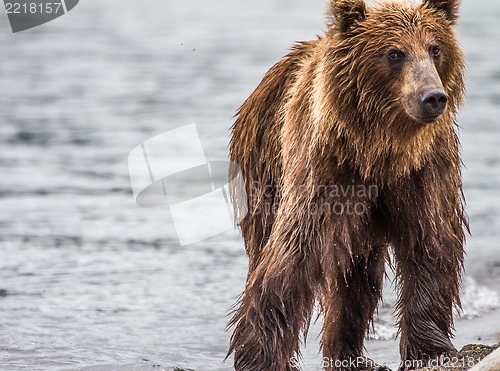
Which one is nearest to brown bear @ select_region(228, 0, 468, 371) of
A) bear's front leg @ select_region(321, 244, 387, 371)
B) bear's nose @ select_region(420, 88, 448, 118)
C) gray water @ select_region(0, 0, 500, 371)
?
bear's nose @ select_region(420, 88, 448, 118)

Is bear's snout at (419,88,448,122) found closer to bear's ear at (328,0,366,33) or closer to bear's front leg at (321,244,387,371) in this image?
bear's ear at (328,0,366,33)

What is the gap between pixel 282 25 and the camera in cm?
2898

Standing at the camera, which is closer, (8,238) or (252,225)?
(252,225)

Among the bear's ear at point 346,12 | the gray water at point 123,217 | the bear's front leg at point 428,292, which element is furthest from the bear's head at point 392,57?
the gray water at point 123,217

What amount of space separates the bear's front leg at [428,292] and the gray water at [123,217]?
1.46 m

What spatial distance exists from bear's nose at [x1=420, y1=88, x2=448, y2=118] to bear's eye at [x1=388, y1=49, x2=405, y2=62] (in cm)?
33

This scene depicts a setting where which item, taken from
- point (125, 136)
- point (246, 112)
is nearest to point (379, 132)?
point (246, 112)

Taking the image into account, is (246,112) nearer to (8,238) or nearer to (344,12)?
(344,12)

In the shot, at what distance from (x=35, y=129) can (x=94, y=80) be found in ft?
17.1

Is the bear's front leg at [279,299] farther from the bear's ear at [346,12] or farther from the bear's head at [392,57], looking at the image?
the bear's ear at [346,12]

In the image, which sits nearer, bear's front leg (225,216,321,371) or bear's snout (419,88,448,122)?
bear's snout (419,88,448,122)

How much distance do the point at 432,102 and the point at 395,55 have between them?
41cm

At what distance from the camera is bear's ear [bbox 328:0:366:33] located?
5.66 meters

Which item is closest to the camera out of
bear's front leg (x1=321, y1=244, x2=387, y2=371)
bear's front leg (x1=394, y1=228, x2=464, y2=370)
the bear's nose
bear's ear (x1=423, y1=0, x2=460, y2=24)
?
the bear's nose
